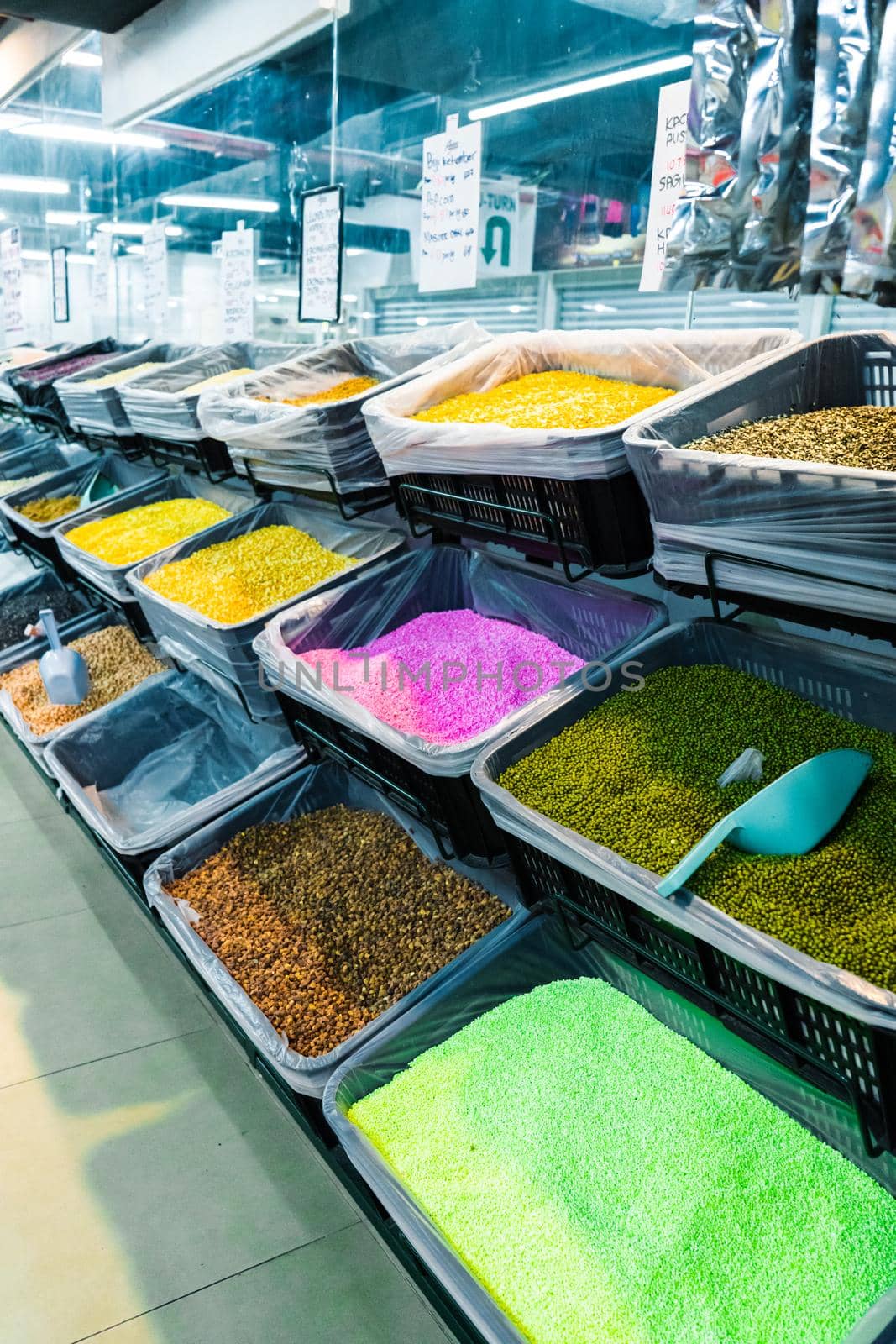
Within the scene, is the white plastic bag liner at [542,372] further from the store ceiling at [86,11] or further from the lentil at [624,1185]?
the store ceiling at [86,11]

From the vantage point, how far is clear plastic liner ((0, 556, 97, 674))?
11.6ft

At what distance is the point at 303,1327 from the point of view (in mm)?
1511

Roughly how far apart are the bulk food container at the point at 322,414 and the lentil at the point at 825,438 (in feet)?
2.76

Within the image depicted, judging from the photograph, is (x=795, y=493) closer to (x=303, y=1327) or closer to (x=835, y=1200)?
(x=835, y=1200)

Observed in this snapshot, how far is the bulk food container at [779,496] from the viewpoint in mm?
1007

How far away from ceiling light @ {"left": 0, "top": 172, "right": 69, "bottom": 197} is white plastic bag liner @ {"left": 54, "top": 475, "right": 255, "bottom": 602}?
2.94 metres

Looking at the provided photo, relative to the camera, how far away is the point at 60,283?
5.71 metres

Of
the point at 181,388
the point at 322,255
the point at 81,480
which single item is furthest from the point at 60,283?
the point at 322,255

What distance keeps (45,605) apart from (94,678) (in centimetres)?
98

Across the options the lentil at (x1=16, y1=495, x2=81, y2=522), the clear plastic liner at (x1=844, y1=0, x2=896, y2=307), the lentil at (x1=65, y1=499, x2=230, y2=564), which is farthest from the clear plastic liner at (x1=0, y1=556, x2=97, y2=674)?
the clear plastic liner at (x1=844, y1=0, x2=896, y2=307)

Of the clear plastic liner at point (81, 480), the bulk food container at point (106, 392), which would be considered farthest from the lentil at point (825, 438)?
the clear plastic liner at point (81, 480)

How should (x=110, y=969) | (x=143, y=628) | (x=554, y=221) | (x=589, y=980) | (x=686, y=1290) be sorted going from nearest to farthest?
(x=686, y=1290)
(x=589, y=980)
(x=554, y=221)
(x=110, y=969)
(x=143, y=628)

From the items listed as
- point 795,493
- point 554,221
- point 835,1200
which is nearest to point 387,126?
point 554,221

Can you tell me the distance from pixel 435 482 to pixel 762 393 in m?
0.62
